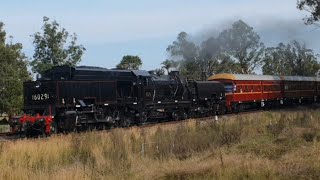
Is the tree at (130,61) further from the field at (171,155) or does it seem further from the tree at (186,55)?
the field at (171,155)

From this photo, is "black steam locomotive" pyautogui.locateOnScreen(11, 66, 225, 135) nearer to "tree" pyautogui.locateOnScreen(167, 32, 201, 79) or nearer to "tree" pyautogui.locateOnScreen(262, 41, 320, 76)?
"tree" pyautogui.locateOnScreen(167, 32, 201, 79)

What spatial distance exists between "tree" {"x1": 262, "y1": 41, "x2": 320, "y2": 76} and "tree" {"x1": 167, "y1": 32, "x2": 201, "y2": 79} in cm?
2164

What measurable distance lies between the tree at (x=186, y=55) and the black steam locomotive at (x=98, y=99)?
138ft

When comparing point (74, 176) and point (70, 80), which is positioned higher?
point (70, 80)

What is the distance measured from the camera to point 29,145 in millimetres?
15656

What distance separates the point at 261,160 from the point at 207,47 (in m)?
57.8

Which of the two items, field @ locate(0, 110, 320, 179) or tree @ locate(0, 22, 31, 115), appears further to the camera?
tree @ locate(0, 22, 31, 115)

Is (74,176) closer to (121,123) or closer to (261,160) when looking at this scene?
(261,160)

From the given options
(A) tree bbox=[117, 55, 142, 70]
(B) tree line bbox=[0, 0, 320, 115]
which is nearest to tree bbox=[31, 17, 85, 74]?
(B) tree line bbox=[0, 0, 320, 115]

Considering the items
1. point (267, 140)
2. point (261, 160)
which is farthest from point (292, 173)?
point (267, 140)

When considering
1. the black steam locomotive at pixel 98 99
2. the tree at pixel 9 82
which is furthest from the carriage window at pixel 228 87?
the tree at pixel 9 82

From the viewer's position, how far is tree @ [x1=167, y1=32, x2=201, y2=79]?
75938 millimetres

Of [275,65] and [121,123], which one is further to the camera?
[275,65]

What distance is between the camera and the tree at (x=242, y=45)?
273ft
